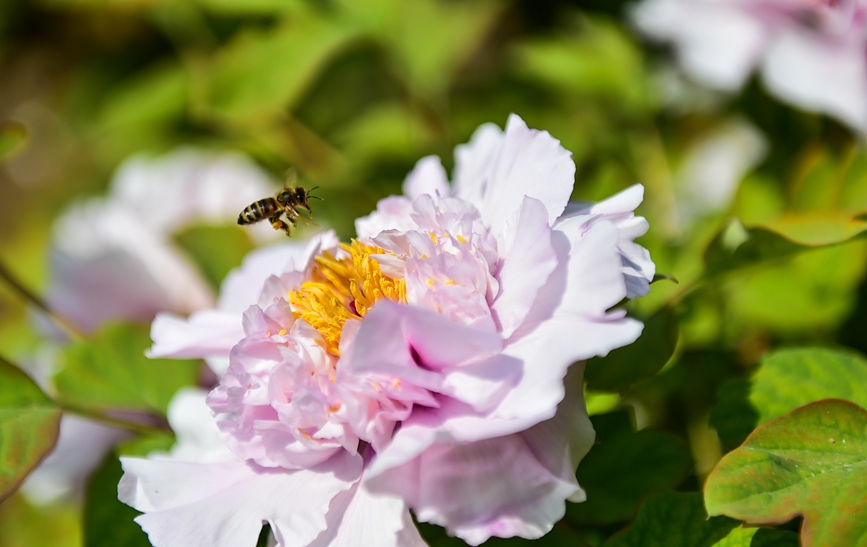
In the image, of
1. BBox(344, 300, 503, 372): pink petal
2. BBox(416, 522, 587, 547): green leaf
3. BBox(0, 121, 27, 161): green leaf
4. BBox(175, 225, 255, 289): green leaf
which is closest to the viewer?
BBox(344, 300, 503, 372): pink petal

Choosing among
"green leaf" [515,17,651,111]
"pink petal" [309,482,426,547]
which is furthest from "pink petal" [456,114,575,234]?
"green leaf" [515,17,651,111]

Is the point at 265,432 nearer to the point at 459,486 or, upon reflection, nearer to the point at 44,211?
the point at 459,486

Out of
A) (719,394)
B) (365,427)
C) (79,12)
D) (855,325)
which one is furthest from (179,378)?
(79,12)

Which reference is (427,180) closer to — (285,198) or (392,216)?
(392,216)

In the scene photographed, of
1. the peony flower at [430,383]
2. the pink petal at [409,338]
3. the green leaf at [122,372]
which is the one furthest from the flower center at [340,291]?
the green leaf at [122,372]

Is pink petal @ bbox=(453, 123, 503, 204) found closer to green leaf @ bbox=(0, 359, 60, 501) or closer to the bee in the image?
the bee

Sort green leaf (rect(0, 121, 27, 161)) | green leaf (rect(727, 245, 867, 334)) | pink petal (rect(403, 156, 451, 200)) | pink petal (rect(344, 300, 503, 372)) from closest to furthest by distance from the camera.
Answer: pink petal (rect(344, 300, 503, 372)) → pink petal (rect(403, 156, 451, 200)) → green leaf (rect(0, 121, 27, 161)) → green leaf (rect(727, 245, 867, 334))
